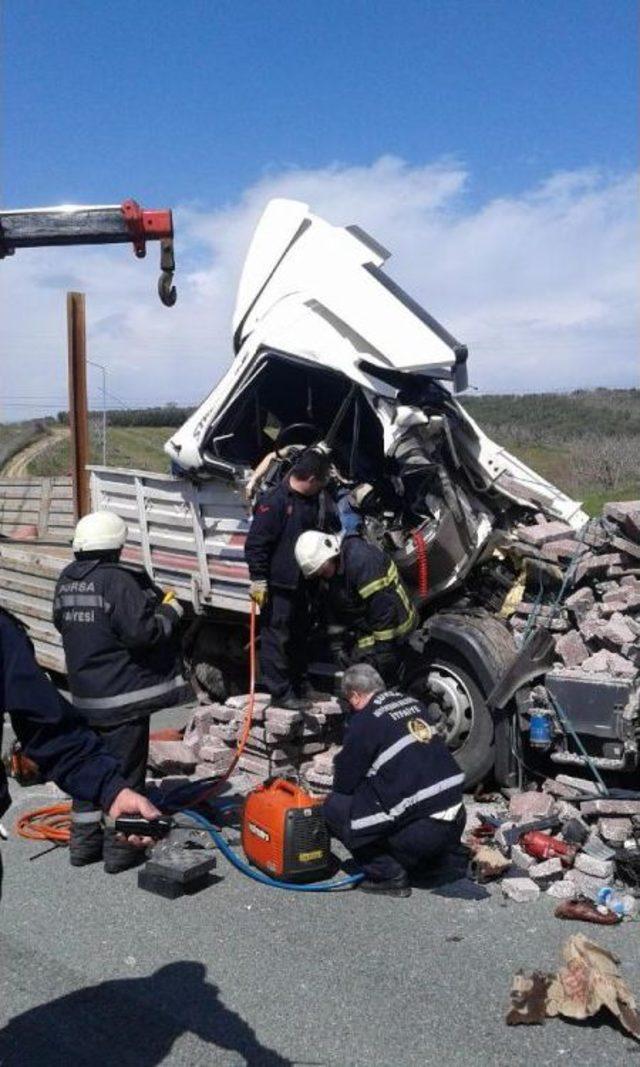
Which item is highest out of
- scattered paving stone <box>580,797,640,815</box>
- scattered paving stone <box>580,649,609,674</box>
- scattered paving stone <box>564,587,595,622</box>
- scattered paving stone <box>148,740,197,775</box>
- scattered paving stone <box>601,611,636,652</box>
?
scattered paving stone <box>564,587,595,622</box>

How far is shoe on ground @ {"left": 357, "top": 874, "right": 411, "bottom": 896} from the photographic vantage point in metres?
5.28

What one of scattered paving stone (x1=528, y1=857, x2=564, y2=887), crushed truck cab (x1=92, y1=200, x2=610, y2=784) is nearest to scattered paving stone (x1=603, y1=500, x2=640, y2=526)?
crushed truck cab (x1=92, y1=200, x2=610, y2=784)

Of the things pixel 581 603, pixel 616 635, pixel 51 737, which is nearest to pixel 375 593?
pixel 581 603

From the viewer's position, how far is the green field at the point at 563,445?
18845 mm

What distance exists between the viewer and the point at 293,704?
22.3ft

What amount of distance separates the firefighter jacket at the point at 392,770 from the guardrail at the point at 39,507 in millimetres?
5960

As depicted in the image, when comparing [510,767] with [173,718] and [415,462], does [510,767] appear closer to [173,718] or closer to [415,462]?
[415,462]

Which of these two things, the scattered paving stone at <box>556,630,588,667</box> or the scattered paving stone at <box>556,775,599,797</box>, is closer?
the scattered paving stone at <box>556,775,599,797</box>

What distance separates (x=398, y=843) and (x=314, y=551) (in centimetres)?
186

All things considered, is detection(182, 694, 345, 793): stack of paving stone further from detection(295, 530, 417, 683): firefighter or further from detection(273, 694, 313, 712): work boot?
detection(295, 530, 417, 683): firefighter

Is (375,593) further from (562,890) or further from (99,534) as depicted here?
(562,890)

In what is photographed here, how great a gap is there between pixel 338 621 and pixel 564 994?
10.7 feet

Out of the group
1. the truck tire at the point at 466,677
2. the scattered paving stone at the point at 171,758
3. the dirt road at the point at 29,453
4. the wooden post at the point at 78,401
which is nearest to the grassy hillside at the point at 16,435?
the dirt road at the point at 29,453

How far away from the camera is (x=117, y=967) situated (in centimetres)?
451
